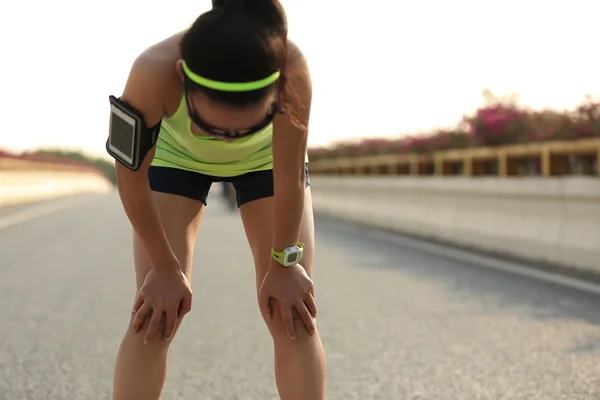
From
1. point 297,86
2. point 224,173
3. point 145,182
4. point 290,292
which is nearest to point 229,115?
point 297,86

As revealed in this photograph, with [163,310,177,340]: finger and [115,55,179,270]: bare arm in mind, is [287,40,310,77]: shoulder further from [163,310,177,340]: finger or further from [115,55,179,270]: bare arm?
[163,310,177,340]: finger

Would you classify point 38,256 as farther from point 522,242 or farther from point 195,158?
point 195,158

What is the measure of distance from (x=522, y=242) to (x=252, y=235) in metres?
7.82

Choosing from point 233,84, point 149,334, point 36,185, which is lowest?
point 36,185

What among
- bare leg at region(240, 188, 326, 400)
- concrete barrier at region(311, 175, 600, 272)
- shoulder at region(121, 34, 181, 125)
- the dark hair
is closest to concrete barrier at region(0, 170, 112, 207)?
concrete barrier at region(311, 175, 600, 272)

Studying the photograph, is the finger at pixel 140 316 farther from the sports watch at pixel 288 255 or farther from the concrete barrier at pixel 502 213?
the concrete barrier at pixel 502 213

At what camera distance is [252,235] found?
11.7ft

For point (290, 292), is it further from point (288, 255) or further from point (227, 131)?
point (227, 131)

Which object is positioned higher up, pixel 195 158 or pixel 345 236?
pixel 195 158

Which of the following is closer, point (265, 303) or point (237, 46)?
point (237, 46)

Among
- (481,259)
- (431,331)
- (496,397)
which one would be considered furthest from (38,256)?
(496,397)

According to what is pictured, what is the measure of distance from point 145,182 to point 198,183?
0.47 metres

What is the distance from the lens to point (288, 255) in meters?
3.20

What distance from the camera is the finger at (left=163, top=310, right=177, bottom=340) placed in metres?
3.21
